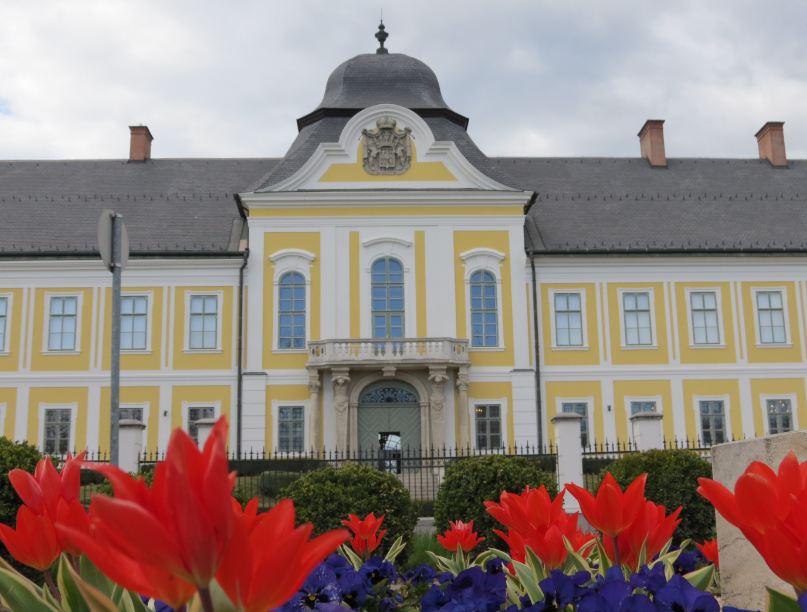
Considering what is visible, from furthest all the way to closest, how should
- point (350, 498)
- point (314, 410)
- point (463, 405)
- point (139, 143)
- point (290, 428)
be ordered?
point (139, 143)
point (290, 428)
point (463, 405)
point (314, 410)
point (350, 498)

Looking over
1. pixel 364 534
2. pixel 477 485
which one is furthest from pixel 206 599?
pixel 477 485

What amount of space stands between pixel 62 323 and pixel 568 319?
15121 millimetres

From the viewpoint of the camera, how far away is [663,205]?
97.7 ft

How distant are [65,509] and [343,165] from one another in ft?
80.7

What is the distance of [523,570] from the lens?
2.77 m

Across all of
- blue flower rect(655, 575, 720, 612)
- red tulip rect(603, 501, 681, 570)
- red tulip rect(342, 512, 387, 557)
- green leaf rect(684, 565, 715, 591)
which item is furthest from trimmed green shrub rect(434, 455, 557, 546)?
blue flower rect(655, 575, 720, 612)

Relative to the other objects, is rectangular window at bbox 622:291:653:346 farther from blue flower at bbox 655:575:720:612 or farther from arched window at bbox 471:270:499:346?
blue flower at bbox 655:575:720:612

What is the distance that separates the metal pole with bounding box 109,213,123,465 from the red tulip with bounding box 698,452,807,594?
18.3ft

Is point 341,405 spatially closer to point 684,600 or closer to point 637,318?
point 637,318

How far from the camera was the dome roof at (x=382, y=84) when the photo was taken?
2772 cm

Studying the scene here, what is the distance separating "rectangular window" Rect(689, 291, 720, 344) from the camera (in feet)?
87.4

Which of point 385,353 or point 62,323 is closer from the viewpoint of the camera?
point 385,353

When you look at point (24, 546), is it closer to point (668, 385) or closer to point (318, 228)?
point (318, 228)

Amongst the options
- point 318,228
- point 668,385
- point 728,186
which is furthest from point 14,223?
point 728,186
